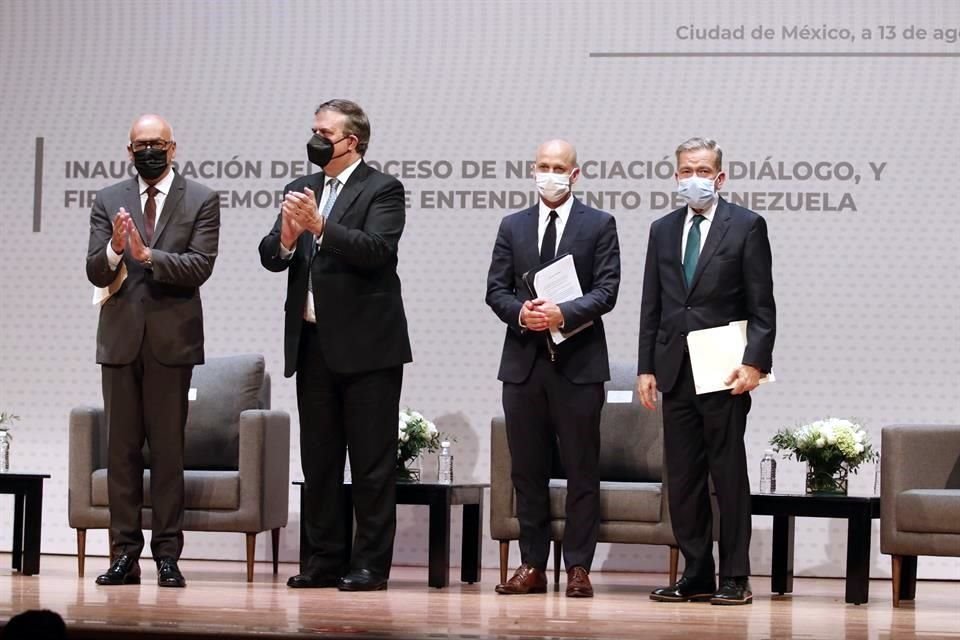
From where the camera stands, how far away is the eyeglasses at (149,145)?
17.1 ft

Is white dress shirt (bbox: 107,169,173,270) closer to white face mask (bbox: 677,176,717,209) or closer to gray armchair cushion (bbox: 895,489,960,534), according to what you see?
white face mask (bbox: 677,176,717,209)

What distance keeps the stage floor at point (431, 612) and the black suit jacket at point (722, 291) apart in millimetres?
886

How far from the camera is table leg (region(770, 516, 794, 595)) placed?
5785mm

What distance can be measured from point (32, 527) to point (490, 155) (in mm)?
2723

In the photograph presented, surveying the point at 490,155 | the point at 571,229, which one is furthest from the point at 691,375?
the point at 490,155

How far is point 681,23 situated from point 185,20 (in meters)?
2.46

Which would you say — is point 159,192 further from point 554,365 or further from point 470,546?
point 470,546

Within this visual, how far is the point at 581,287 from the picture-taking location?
5.26m

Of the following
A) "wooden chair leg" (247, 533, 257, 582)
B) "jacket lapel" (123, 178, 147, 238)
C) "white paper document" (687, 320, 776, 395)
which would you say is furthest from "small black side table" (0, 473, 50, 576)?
"white paper document" (687, 320, 776, 395)

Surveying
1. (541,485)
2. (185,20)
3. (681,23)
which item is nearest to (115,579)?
(541,485)

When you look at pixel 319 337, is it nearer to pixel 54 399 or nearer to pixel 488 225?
pixel 488 225

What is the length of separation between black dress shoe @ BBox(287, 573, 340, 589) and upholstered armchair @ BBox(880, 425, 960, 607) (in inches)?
80.5

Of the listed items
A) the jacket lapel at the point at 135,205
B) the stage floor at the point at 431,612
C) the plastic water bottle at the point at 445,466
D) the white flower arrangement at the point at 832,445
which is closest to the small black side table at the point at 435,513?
the stage floor at the point at 431,612

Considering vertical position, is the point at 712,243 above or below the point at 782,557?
above
